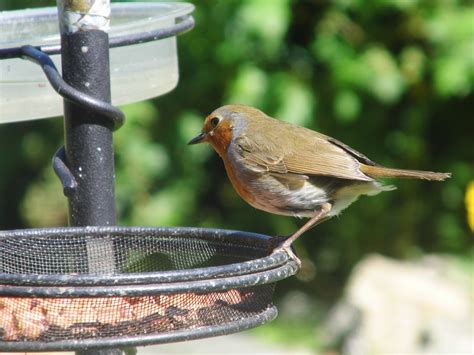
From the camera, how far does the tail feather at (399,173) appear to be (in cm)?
352

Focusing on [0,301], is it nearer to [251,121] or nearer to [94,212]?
[94,212]

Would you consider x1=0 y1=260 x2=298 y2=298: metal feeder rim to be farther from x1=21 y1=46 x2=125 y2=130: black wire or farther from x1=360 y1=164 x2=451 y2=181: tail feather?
x1=360 y1=164 x2=451 y2=181: tail feather

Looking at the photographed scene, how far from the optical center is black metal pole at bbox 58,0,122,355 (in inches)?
112

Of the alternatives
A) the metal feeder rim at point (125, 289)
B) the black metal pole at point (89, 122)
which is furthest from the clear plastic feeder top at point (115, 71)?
the metal feeder rim at point (125, 289)

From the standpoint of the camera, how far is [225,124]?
3986 mm

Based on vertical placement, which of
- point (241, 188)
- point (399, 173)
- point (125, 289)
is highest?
point (125, 289)

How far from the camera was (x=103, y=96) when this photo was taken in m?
2.90

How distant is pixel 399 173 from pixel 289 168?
48 cm

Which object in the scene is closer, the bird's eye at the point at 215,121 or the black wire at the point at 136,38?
the black wire at the point at 136,38

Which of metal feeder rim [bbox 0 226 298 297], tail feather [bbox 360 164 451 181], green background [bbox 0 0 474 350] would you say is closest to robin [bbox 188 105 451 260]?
tail feather [bbox 360 164 451 181]

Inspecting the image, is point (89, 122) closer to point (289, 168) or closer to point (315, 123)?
point (289, 168)

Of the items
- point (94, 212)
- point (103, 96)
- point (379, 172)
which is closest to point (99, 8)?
point (103, 96)

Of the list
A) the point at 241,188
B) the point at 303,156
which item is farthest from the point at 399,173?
the point at 241,188

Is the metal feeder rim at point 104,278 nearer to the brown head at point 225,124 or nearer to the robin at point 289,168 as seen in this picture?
the robin at point 289,168
